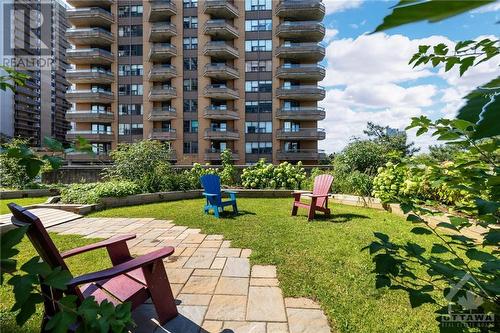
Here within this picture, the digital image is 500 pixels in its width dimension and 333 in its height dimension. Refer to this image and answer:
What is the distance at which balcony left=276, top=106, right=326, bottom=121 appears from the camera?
34062 mm

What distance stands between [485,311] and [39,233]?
254cm

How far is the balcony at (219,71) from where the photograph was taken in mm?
33594

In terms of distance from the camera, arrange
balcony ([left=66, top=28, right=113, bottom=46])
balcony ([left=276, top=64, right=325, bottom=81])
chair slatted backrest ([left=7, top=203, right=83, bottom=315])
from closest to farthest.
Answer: chair slatted backrest ([left=7, top=203, right=83, bottom=315]) → balcony ([left=276, top=64, right=325, bottom=81]) → balcony ([left=66, top=28, right=113, bottom=46])

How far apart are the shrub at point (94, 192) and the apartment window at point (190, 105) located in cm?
2563

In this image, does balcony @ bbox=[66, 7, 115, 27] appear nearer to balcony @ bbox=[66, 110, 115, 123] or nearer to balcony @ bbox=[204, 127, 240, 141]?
balcony @ bbox=[66, 110, 115, 123]

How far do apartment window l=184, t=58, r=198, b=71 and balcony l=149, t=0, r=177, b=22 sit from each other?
5.82 metres

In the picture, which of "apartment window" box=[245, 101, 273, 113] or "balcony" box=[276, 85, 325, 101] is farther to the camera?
"apartment window" box=[245, 101, 273, 113]

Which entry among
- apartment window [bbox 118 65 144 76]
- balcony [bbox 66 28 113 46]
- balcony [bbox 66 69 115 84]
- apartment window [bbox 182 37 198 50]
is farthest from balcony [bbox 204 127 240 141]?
balcony [bbox 66 28 113 46]

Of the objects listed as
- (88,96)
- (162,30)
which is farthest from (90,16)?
(88,96)

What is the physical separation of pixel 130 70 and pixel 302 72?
21.0 metres

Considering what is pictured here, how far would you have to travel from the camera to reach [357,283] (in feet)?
11.6

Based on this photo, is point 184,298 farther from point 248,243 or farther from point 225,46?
point 225,46

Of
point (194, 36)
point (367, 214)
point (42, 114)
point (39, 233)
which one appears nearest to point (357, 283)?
point (39, 233)

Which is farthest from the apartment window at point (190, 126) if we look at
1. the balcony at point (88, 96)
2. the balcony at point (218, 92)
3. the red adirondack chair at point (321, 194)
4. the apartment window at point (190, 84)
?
the red adirondack chair at point (321, 194)
